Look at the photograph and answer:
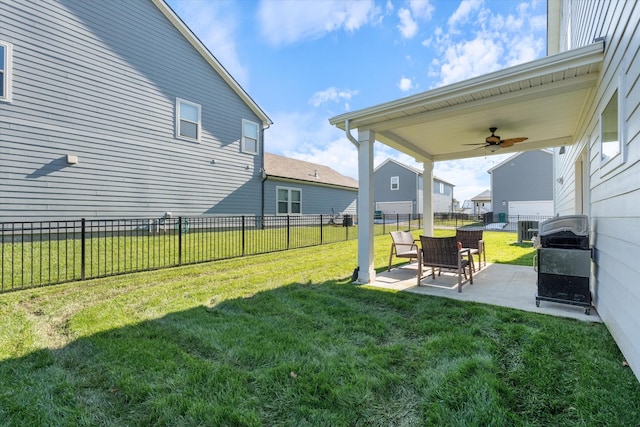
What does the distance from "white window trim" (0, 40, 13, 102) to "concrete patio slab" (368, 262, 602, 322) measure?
9541 mm

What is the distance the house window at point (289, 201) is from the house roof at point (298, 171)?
2.21 ft

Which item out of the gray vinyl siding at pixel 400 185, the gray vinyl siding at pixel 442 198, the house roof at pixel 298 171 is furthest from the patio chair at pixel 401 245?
the gray vinyl siding at pixel 442 198

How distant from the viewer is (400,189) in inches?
1137

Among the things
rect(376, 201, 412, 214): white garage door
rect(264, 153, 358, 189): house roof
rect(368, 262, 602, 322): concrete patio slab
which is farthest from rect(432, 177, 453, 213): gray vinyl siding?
rect(368, 262, 602, 322): concrete patio slab

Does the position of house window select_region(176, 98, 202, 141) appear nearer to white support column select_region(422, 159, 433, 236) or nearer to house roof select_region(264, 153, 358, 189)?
house roof select_region(264, 153, 358, 189)

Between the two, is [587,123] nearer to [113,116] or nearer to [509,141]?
[509,141]

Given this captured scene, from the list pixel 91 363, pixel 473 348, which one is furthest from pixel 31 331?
pixel 473 348

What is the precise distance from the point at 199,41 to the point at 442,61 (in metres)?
8.63

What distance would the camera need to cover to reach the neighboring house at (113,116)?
7.45 m

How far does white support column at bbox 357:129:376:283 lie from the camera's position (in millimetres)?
5477

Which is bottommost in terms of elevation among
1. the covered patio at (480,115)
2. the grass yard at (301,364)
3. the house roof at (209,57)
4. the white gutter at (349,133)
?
the grass yard at (301,364)

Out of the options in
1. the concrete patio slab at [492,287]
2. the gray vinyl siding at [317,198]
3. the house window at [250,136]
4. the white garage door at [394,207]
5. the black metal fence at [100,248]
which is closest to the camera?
the concrete patio slab at [492,287]

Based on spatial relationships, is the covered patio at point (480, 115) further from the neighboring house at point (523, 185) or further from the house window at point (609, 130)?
the neighboring house at point (523, 185)

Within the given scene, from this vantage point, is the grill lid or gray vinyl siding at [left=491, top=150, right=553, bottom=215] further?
gray vinyl siding at [left=491, top=150, right=553, bottom=215]
